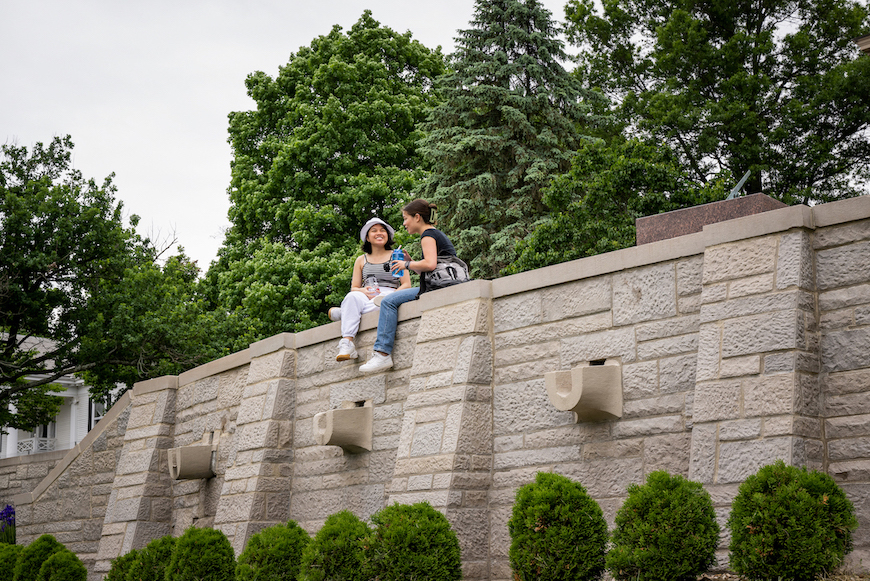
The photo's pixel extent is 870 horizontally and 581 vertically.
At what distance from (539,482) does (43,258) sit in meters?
14.9

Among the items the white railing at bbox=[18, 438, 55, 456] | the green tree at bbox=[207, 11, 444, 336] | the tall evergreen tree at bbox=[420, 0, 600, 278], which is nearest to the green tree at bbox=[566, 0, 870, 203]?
the tall evergreen tree at bbox=[420, 0, 600, 278]

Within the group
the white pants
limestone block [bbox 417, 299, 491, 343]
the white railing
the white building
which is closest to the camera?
limestone block [bbox 417, 299, 491, 343]

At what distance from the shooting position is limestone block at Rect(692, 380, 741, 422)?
19.2 ft

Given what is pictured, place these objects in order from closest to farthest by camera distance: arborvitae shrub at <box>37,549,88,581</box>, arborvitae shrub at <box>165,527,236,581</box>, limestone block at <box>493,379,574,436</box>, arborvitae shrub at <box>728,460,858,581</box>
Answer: arborvitae shrub at <box>728,460,858,581</box>, limestone block at <box>493,379,574,436</box>, arborvitae shrub at <box>165,527,236,581</box>, arborvitae shrub at <box>37,549,88,581</box>

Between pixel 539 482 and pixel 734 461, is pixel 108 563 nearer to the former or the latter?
pixel 539 482

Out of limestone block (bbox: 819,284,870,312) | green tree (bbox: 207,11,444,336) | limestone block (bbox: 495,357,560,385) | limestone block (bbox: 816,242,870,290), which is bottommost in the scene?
limestone block (bbox: 495,357,560,385)

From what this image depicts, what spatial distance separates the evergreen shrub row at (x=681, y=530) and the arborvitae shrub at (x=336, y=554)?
127cm

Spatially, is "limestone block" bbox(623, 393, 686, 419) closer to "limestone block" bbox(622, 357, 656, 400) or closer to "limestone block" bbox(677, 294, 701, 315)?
"limestone block" bbox(622, 357, 656, 400)

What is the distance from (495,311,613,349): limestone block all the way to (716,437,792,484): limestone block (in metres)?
1.53

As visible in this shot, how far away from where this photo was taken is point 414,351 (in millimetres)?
8453

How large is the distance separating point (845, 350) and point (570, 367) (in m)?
2.10

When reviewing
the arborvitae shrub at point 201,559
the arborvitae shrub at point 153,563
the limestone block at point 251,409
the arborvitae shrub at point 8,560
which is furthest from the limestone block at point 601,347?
the arborvitae shrub at point 8,560

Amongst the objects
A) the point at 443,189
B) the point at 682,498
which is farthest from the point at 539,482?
the point at 443,189

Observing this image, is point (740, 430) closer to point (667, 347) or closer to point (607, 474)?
point (667, 347)
